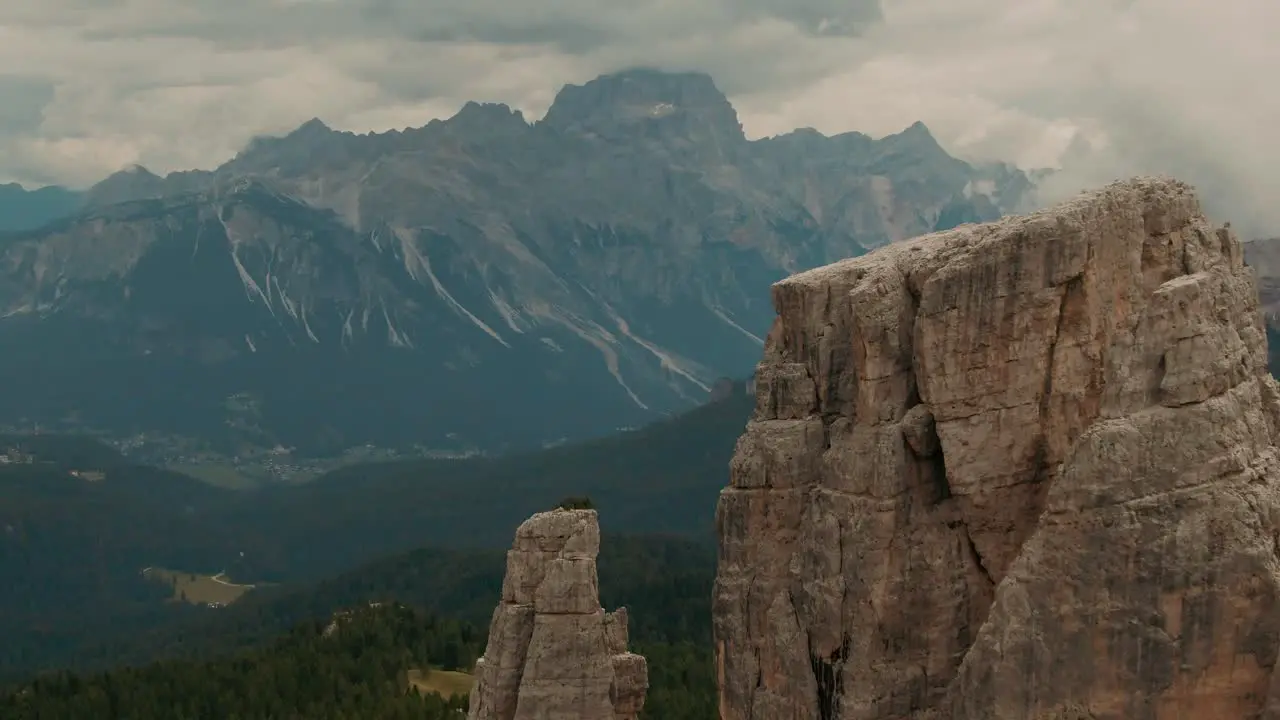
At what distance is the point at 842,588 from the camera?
4912 centimetres

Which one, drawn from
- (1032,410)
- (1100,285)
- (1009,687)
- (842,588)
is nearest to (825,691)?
(842,588)

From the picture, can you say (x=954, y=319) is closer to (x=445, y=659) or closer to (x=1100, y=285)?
(x=1100, y=285)

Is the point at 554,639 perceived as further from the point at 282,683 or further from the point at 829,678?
the point at 282,683

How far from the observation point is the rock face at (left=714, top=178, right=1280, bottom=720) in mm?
42875

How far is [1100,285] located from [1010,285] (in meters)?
2.40

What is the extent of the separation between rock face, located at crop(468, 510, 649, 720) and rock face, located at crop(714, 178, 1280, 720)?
170 inches

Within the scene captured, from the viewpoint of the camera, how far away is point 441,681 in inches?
5472

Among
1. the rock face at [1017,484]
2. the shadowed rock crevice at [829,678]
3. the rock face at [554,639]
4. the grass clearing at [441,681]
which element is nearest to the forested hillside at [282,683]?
the grass clearing at [441,681]

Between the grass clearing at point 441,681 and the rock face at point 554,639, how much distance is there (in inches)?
2977

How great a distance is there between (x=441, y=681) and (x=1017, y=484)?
320 feet

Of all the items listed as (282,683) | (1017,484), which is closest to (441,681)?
(282,683)

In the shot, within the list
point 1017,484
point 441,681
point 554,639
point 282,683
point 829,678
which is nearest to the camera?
Answer: point 1017,484

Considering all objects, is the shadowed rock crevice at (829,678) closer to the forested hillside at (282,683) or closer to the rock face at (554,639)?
the rock face at (554,639)

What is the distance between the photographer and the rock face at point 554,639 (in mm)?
54594
